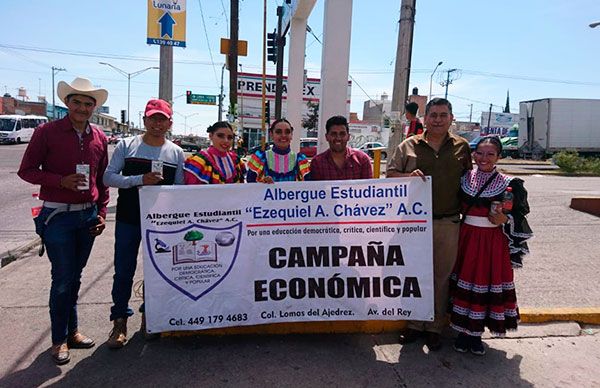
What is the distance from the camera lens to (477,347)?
343cm

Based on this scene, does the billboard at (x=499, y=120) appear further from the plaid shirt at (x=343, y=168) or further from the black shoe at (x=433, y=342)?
the black shoe at (x=433, y=342)

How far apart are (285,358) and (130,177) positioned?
6.11 feet

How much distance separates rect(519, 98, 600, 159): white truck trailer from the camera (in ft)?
91.2

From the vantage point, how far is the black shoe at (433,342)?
11.5 ft

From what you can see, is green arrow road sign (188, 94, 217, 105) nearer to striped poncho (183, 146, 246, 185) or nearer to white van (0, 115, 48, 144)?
white van (0, 115, 48, 144)

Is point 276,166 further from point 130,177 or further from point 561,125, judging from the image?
point 561,125

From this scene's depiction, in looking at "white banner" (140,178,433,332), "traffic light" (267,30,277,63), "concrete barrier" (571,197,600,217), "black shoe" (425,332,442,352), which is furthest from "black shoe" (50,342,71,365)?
"traffic light" (267,30,277,63)

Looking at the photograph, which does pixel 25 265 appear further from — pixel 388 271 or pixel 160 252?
pixel 388 271

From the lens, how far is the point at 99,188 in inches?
136

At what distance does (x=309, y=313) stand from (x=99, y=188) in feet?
6.68

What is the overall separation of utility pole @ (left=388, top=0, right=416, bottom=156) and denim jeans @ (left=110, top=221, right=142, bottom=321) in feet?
24.6

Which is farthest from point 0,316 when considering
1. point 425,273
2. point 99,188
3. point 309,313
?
point 425,273

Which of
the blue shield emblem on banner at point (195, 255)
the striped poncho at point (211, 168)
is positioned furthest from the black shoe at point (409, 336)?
the striped poncho at point (211, 168)

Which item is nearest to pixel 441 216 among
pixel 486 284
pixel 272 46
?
pixel 486 284
